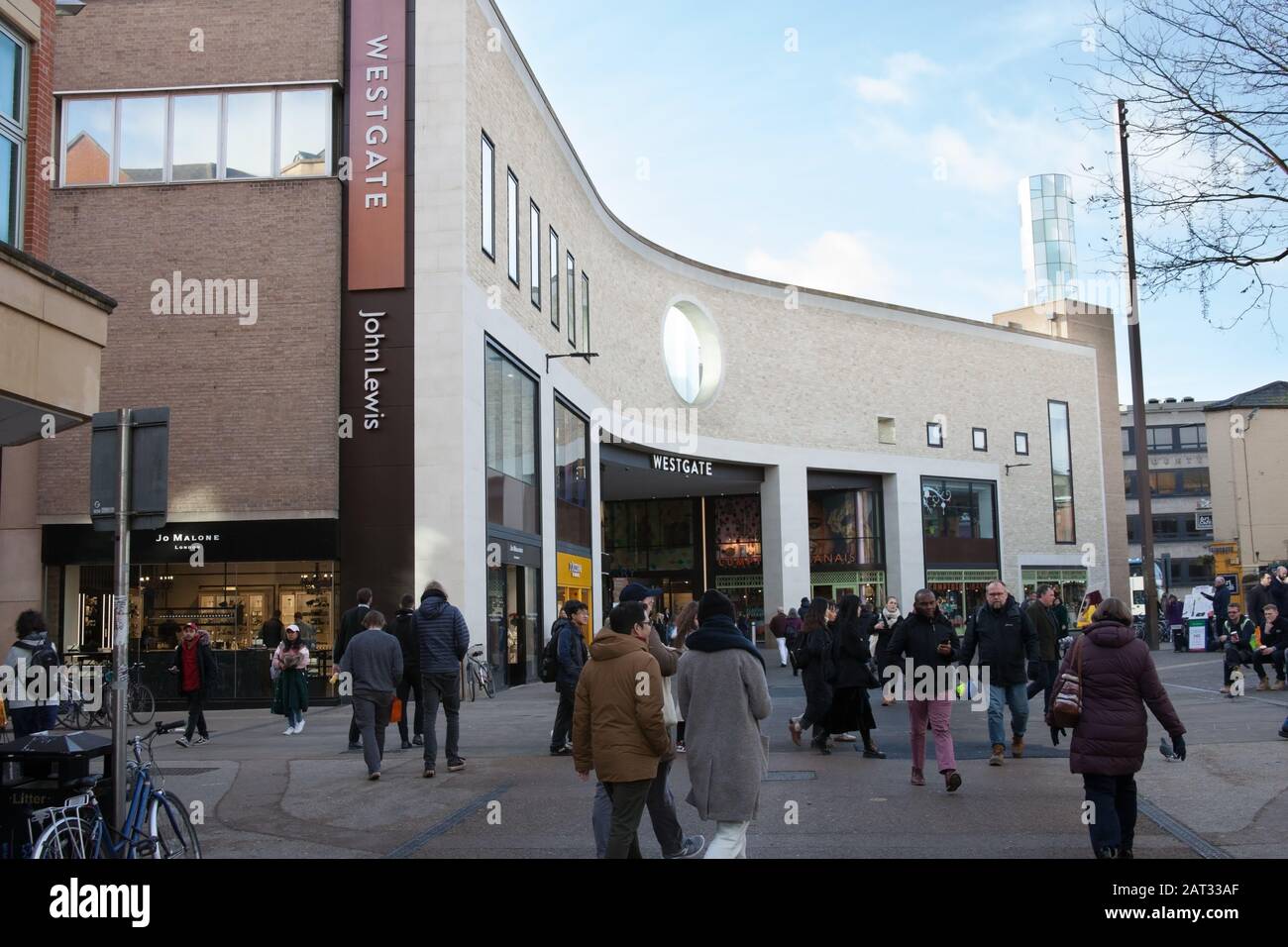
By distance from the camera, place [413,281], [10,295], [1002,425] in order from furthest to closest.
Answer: [1002,425], [413,281], [10,295]

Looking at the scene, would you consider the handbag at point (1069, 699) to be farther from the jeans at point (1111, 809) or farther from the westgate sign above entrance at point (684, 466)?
the westgate sign above entrance at point (684, 466)

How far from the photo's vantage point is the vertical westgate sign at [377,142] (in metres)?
22.3

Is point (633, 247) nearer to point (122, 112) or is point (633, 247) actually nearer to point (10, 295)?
point (122, 112)

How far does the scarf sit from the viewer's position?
708 centimetres

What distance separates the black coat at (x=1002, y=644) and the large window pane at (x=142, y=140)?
1814 cm

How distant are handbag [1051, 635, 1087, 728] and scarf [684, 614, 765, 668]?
1965mm

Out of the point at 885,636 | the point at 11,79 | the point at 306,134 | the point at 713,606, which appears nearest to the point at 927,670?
the point at 713,606

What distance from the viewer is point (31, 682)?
9.85 meters

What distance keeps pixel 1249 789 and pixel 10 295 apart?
11.0 meters

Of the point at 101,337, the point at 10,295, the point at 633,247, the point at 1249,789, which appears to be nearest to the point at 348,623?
the point at 101,337

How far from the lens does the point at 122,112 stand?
23.1m

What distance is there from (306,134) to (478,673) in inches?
422

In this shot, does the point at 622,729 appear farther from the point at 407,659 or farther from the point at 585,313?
the point at 585,313

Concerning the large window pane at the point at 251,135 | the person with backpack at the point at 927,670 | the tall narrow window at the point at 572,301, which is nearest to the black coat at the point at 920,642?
the person with backpack at the point at 927,670
